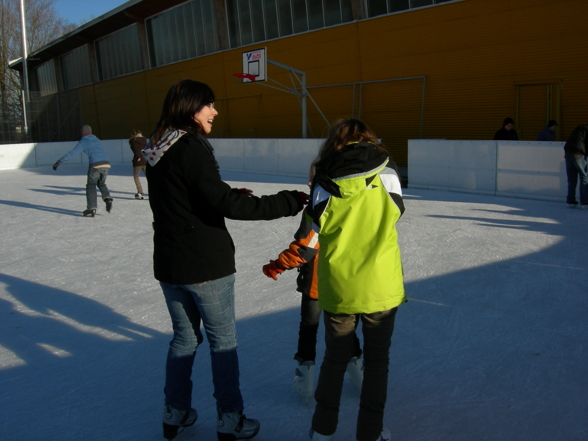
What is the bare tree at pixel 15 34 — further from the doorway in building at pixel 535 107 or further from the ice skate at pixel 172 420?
the ice skate at pixel 172 420

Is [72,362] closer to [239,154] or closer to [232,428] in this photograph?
[232,428]

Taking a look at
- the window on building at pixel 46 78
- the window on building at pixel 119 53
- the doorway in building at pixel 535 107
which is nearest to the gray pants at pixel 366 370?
the doorway in building at pixel 535 107

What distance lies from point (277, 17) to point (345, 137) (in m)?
19.8

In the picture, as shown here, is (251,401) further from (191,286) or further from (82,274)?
(82,274)

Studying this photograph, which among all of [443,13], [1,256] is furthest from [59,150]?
[1,256]

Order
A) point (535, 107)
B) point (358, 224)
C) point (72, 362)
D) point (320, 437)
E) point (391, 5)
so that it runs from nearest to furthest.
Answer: point (358, 224) < point (320, 437) < point (72, 362) < point (535, 107) < point (391, 5)

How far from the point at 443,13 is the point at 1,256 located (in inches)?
514

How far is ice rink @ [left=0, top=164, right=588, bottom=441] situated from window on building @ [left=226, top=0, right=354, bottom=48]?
13.1 m

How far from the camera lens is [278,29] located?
20750 millimetres

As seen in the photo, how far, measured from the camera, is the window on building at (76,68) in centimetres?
3366

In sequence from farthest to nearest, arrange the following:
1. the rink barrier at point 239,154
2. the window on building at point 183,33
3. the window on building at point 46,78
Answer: the window on building at point 46,78 < the window on building at point 183,33 < the rink barrier at point 239,154

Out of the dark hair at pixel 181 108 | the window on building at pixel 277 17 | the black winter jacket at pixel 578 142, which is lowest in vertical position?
the black winter jacket at pixel 578 142

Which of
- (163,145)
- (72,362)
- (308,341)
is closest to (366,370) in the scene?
(308,341)

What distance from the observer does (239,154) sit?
17312 mm
